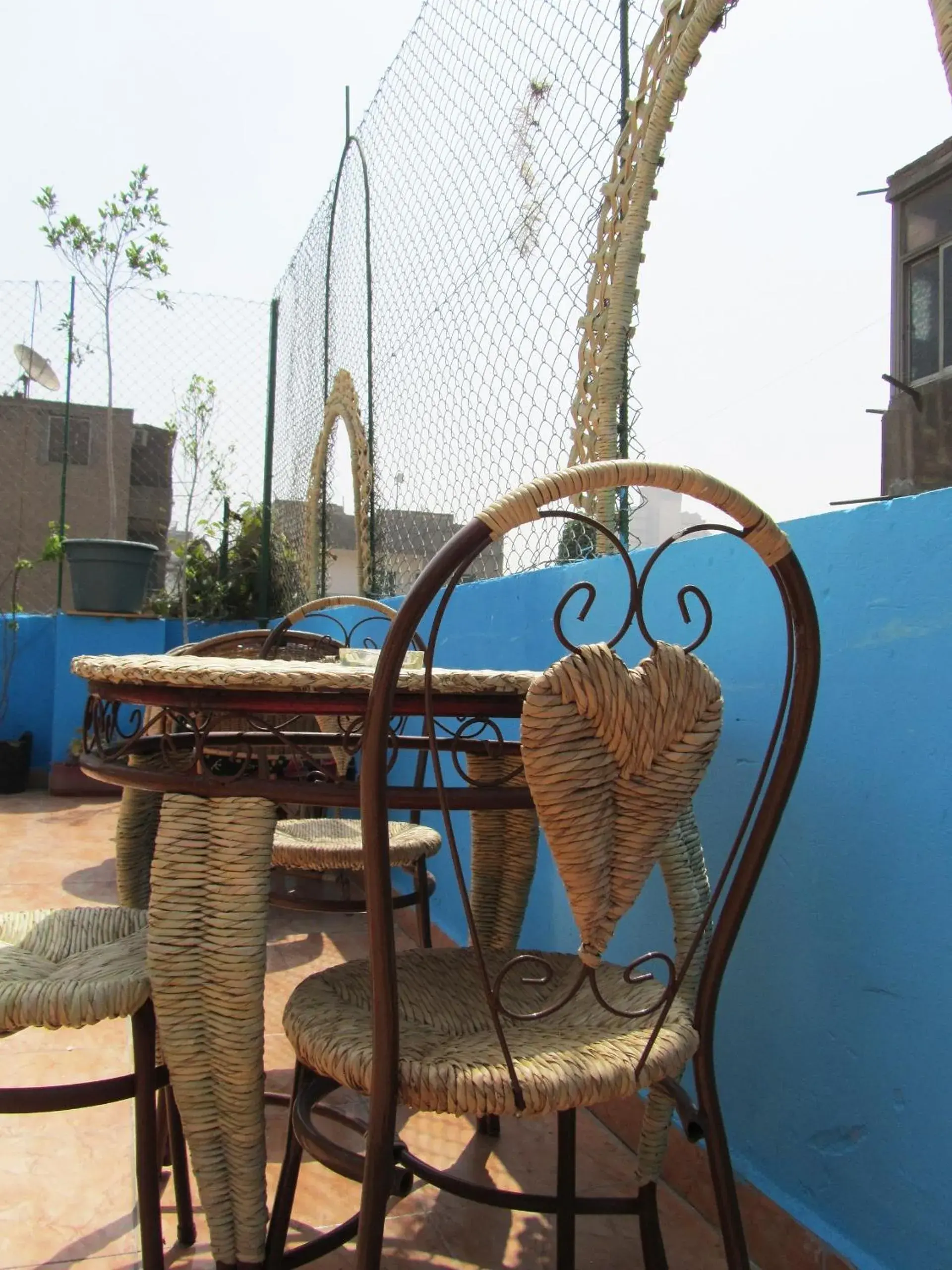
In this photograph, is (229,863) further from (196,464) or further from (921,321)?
(921,321)

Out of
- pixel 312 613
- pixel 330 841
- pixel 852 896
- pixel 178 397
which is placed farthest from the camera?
pixel 178 397

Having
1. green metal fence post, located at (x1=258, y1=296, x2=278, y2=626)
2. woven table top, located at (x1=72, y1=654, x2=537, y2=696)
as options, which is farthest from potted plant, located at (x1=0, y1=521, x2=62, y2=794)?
woven table top, located at (x1=72, y1=654, x2=537, y2=696)

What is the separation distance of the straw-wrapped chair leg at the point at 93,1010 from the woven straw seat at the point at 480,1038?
7.5 inches

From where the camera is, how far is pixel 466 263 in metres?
2.72

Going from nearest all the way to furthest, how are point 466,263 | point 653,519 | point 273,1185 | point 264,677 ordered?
point 264,677 < point 273,1185 < point 653,519 < point 466,263

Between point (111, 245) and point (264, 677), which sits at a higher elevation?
point (111, 245)

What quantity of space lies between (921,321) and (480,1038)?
6.93m

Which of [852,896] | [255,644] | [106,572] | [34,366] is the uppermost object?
[34,366]

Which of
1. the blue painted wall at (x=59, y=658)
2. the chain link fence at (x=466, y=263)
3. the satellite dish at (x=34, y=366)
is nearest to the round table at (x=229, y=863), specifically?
the chain link fence at (x=466, y=263)

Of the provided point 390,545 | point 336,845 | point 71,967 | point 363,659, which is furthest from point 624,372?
point 390,545

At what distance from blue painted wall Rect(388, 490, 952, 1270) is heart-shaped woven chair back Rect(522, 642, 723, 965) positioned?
0.31 meters

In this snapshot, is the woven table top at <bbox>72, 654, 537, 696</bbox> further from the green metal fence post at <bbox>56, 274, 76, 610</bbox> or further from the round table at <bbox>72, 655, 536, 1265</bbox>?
the green metal fence post at <bbox>56, 274, 76, 610</bbox>

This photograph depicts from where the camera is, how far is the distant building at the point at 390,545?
9.11ft

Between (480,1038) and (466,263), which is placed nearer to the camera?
(480,1038)
